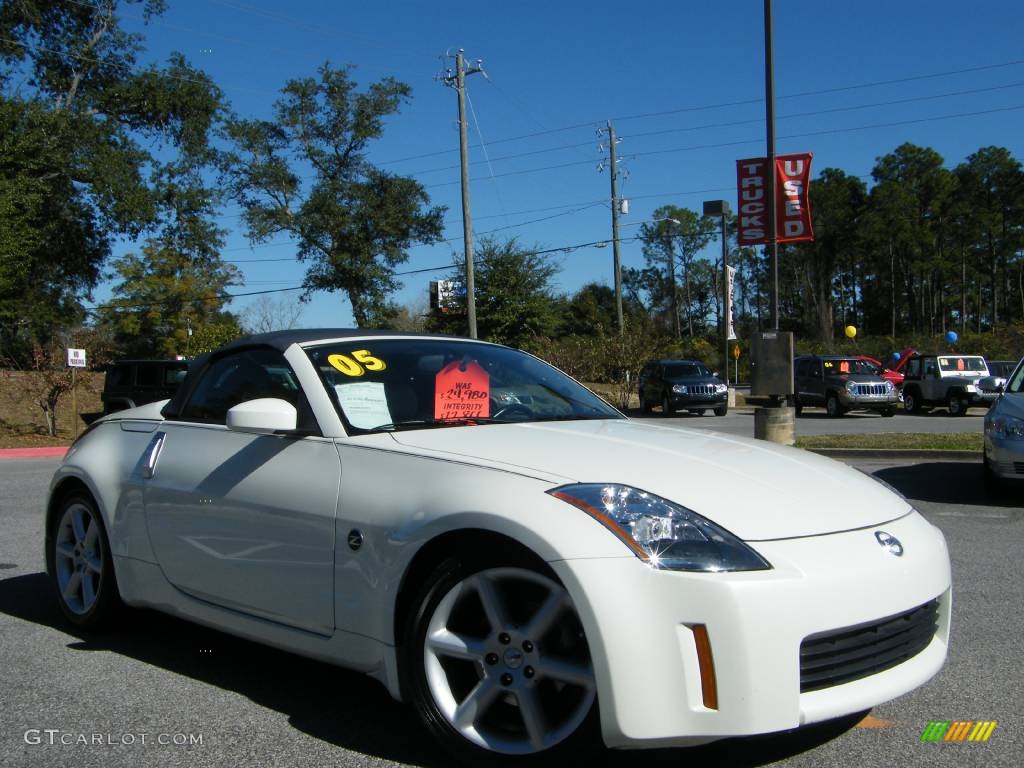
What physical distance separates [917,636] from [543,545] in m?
1.23

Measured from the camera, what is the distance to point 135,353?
6425 cm

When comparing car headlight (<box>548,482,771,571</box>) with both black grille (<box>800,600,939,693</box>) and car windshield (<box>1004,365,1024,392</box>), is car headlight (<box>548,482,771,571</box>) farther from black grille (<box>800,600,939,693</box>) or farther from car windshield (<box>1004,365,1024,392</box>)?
car windshield (<box>1004,365,1024,392</box>)

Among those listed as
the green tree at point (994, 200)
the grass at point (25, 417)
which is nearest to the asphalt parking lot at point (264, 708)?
the grass at point (25, 417)

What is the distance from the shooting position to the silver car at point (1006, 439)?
827 centimetres

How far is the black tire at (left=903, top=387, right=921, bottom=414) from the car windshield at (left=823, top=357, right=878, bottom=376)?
1.07 m

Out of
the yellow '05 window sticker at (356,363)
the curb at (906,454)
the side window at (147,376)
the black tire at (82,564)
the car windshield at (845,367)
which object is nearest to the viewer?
the yellow '05 window sticker at (356,363)

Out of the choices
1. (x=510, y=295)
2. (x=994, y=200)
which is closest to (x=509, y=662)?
(x=510, y=295)

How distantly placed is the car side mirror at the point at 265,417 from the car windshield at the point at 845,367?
2535 cm

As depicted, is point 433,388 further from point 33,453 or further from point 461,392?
point 33,453

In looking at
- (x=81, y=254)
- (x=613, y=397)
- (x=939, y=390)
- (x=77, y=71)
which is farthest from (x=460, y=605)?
(x=77, y=71)

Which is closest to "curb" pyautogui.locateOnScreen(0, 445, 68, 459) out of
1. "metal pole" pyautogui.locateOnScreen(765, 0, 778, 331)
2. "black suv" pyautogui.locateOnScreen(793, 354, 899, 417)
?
"metal pole" pyautogui.locateOnScreen(765, 0, 778, 331)

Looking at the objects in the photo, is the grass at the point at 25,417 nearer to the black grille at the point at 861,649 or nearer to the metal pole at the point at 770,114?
the metal pole at the point at 770,114

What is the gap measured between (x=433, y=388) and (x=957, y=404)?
24417mm

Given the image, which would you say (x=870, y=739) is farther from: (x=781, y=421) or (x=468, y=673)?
(x=781, y=421)
